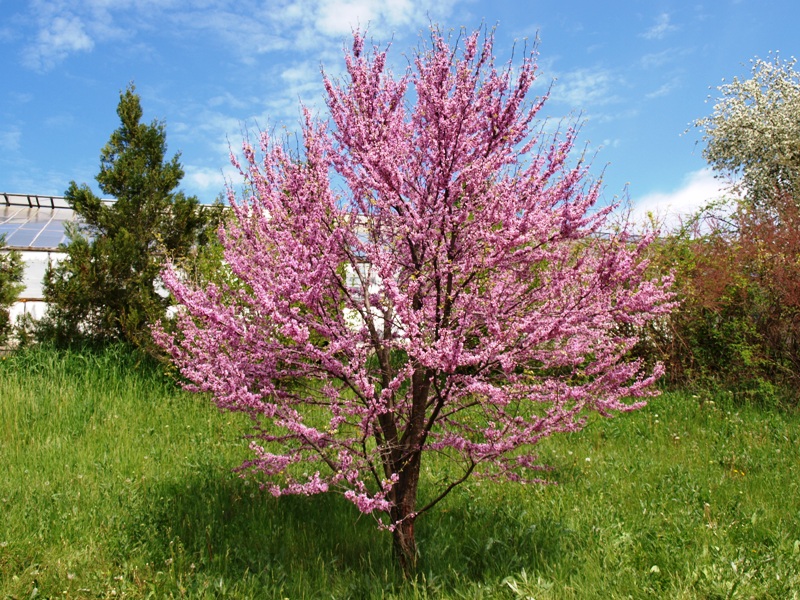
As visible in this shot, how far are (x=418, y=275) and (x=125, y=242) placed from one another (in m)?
9.71

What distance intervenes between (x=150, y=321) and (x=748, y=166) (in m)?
22.7

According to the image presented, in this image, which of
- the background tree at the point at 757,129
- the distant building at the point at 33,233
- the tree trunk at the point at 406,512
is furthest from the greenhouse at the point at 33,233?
the background tree at the point at 757,129

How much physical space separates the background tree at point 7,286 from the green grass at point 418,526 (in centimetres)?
467

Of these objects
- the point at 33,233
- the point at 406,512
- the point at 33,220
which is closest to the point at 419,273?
the point at 406,512

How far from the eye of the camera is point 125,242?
12.6 metres

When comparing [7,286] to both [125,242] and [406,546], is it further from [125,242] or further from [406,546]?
[406,546]

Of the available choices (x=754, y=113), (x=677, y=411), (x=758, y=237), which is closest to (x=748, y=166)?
(x=754, y=113)

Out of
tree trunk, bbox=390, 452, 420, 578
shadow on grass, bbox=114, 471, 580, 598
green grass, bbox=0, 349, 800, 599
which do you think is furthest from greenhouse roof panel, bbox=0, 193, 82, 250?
tree trunk, bbox=390, 452, 420, 578

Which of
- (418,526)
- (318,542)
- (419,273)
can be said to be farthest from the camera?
(418,526)

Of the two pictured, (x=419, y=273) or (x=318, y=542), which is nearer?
(x=419, y=273)

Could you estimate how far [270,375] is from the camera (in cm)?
499

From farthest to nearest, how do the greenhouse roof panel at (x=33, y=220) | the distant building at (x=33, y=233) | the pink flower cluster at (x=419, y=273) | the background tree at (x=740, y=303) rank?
1. the greenhouse roof panel at (x=33, y=220)
2. the distant building at (x=33, y=233)
3. the background tree at (x=740, y=303)
4. the pink flower cluster at (x=419, y=273)

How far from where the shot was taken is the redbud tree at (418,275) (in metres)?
4.36

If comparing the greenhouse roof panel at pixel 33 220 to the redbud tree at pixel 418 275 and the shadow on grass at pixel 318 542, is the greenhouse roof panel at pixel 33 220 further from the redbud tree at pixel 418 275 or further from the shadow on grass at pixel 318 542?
the redbud tree at pixel 418 275
